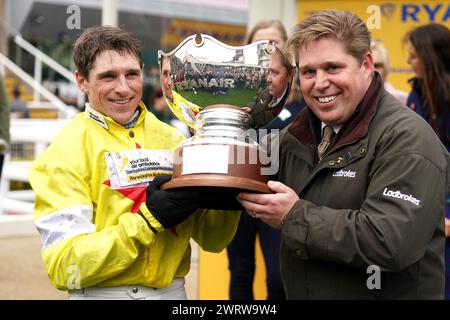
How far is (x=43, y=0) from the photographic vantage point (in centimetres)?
1680

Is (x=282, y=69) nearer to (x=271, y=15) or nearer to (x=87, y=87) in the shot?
(x=87, y=87)

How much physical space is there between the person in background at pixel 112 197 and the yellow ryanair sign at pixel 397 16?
5.10 m

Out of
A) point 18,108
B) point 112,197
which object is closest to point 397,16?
point 112,197

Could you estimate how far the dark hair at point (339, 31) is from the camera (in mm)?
2170

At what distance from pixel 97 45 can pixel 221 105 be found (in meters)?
0.47

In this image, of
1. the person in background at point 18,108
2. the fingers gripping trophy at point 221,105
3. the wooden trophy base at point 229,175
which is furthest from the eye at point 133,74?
the person in background at point 18,108

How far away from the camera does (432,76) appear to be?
Answer: 3693 mm

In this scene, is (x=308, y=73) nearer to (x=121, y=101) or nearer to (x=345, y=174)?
(x=345, y=174)

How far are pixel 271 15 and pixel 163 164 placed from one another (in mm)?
5114

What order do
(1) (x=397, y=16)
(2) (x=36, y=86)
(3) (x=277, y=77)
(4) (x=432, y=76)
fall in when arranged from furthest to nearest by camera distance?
(2) (x=36, y=86), (1) (x=397, y=16), (4) (x=432, y=76), (3) (x=277, y=77)

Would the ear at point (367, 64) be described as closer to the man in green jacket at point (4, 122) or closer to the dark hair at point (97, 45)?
the dark hair at point (97, 45)

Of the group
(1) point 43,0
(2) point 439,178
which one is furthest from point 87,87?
(1) point 43,0

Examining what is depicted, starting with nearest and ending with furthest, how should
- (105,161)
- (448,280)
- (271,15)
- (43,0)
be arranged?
(105,161) < (448,280) < (271,15) < (43,0)

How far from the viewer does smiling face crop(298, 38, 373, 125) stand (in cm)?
218
